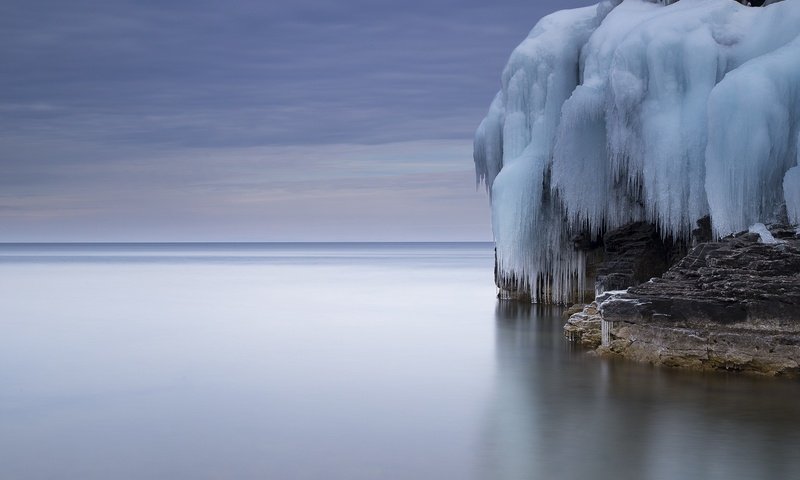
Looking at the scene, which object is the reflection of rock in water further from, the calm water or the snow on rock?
the snow on rock

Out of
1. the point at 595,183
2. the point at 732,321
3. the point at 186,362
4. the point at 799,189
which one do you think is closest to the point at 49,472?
the point at 186,362

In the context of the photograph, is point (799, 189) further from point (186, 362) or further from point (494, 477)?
point (186, 362)

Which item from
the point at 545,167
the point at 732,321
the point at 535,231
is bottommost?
the point at 732,321

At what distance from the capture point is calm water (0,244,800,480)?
9.93 metres

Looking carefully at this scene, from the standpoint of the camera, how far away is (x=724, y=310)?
554 inches

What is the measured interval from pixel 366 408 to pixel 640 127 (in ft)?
28.9

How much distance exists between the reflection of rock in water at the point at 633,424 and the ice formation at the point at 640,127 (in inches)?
138

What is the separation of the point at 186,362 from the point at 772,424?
10462 mm

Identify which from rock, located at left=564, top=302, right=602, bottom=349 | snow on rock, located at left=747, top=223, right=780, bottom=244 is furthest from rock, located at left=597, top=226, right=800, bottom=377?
rock, located at left=564, top=302, right=602, bottom=349

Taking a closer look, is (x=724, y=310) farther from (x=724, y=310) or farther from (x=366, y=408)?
(x=366, y=408)

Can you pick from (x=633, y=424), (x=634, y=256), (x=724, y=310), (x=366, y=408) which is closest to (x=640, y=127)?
(x=634, y=256)

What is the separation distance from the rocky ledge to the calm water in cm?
49

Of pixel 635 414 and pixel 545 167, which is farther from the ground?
pixel 545 167

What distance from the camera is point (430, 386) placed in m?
14.9
